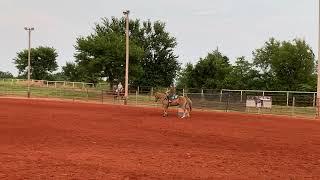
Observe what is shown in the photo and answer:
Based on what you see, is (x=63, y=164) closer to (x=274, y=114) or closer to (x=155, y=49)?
(x=274, y=114)

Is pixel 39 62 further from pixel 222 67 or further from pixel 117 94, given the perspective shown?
pixel 117 94

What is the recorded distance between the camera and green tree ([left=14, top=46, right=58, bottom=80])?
10662cm

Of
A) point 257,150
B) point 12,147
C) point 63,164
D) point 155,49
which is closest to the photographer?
point 63,164

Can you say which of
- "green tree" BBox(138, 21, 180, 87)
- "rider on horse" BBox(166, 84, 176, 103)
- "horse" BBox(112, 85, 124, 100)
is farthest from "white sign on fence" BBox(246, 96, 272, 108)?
"green tree" BBox(138, 21, 180, 87)

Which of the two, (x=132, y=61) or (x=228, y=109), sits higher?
(x=132, y=61)

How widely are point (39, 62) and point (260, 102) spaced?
247ft

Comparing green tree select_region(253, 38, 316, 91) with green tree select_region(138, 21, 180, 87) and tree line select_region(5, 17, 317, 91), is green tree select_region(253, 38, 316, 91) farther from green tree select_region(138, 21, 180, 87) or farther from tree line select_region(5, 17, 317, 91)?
green tree select_region(138, 21, 180, 87)

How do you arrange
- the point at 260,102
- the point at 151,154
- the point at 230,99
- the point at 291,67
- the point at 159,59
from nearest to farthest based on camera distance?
1. the point at 151,154
2. the point at 260,102
3. the point at 230,99
4. the point at 291,67
5. the point at 159,59

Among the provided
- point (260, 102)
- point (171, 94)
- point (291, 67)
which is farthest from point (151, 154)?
point (291, 67)

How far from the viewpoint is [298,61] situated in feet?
233

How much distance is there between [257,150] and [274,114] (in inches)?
959

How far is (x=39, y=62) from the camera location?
352 feet

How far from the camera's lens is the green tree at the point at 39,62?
107m

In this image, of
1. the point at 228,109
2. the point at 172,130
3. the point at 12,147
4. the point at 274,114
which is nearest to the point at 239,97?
the point at 228,109
